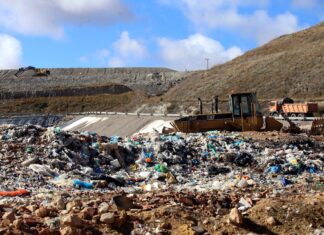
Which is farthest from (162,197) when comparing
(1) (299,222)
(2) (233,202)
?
(1) (299,222)

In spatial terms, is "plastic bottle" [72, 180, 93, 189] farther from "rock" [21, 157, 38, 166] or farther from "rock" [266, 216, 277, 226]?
"rock" [266, 216, 277, 226]

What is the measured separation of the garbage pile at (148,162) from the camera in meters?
11.4

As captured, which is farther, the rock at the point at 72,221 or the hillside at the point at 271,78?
the hillside at the point at 271,78

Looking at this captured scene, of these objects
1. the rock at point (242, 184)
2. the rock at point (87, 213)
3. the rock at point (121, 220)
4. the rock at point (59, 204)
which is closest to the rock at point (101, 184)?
the rock at point (242, 184)

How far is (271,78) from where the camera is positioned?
51656 millimetres

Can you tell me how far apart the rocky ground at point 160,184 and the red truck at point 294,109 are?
1598cm

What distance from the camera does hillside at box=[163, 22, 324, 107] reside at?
47.8m

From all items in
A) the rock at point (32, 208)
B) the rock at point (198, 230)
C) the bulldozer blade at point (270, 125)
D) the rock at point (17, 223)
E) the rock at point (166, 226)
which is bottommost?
the rock at point (198, 230)

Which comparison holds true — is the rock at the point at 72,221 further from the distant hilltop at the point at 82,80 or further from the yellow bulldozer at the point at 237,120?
the distant hilltop at the point at 82,80

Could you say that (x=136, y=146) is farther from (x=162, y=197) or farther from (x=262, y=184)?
(x=162, y=197)

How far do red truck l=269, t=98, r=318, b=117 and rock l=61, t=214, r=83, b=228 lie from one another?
27231 millimetres

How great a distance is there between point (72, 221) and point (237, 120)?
13.7 meters

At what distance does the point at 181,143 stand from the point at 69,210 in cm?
805

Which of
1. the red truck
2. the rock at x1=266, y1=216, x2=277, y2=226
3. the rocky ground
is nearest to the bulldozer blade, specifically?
the rocky ground
